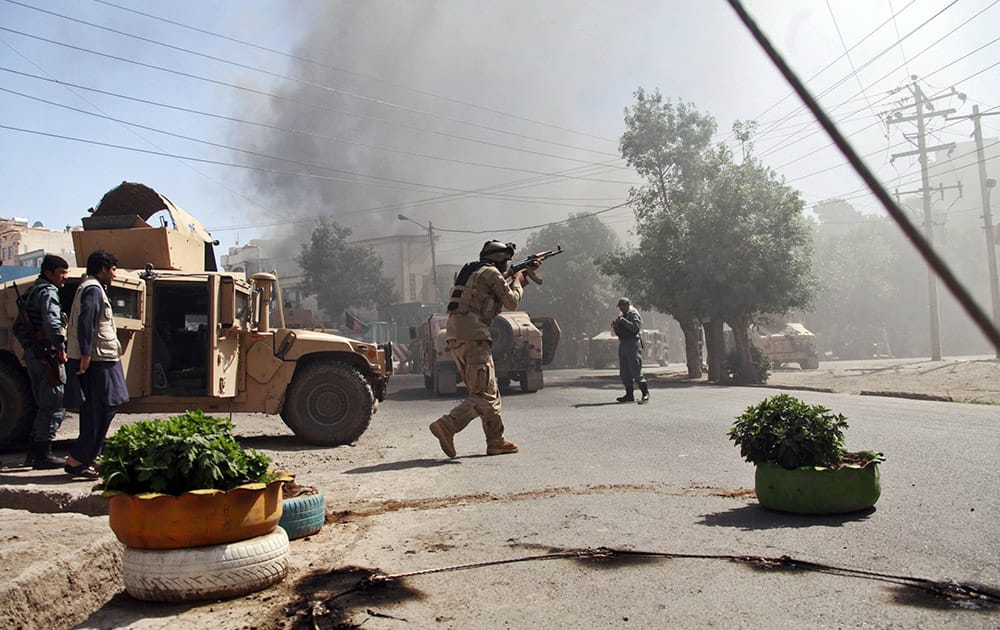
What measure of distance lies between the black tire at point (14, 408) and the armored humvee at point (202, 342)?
0.18 metres

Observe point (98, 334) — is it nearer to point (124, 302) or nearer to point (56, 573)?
point (124, 302)

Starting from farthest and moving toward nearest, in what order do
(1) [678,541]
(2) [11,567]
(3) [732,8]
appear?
(1) [678,541] < (2) [11,567] < (3) [732,8]

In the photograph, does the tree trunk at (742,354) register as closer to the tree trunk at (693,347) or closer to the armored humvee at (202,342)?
the tree trunk at (693,347)

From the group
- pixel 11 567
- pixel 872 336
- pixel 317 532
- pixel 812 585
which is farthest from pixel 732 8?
pixel 872 336

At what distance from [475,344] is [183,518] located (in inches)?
168

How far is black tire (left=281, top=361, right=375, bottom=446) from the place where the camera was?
8.66m

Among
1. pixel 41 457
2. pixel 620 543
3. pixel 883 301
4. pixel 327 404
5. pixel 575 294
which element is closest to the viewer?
pixel 620 543

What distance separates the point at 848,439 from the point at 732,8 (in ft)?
22.4

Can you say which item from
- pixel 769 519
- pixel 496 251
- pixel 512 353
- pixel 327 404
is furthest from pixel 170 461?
pixel 512 353

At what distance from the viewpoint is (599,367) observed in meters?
34.8

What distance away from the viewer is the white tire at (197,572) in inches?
120

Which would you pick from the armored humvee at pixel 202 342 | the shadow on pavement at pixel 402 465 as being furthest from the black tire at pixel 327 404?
the shadow on pavement at pixel 402 465

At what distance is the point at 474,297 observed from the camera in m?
7.28

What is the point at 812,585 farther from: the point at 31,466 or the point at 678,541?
the point at 31,466
